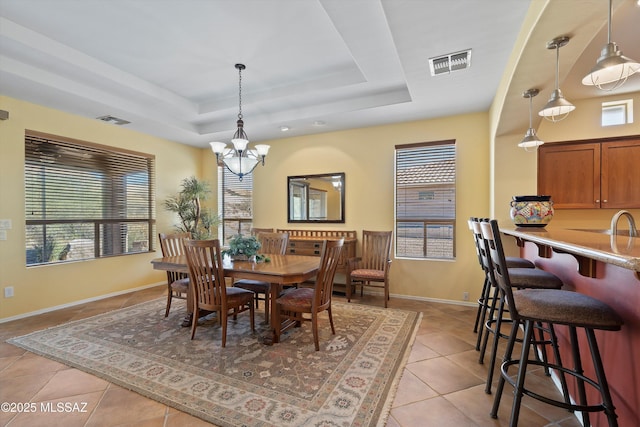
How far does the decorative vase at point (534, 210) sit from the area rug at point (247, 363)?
1562 millimetres

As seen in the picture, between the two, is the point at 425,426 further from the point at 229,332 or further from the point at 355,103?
the point at 355,103

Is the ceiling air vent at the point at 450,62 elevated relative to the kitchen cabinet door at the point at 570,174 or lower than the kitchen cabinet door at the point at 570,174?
elevated

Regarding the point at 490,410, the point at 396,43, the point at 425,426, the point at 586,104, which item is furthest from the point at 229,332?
the point at 586,104

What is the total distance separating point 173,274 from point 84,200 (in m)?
1.91

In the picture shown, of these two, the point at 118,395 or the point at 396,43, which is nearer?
the point at 118,395

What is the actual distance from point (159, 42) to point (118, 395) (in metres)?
3.05

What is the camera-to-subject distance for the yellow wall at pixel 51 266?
351 centimetres

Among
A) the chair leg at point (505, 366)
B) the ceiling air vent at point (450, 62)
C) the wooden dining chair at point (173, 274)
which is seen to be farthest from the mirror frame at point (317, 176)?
the chair leg at point (505, 366)

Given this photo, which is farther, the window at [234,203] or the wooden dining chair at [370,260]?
the window at [234,203]

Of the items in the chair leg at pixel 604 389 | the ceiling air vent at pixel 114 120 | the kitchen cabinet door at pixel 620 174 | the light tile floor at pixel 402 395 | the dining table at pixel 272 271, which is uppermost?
the ceiling air vent at pixel 114 120

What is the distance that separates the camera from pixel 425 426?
5.79 ft

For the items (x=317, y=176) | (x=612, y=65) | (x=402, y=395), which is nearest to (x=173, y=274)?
(x=317, y=176)

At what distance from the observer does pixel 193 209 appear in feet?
17.7

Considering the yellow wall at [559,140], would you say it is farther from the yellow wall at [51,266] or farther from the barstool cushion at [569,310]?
the yellow wall at [51,266]
